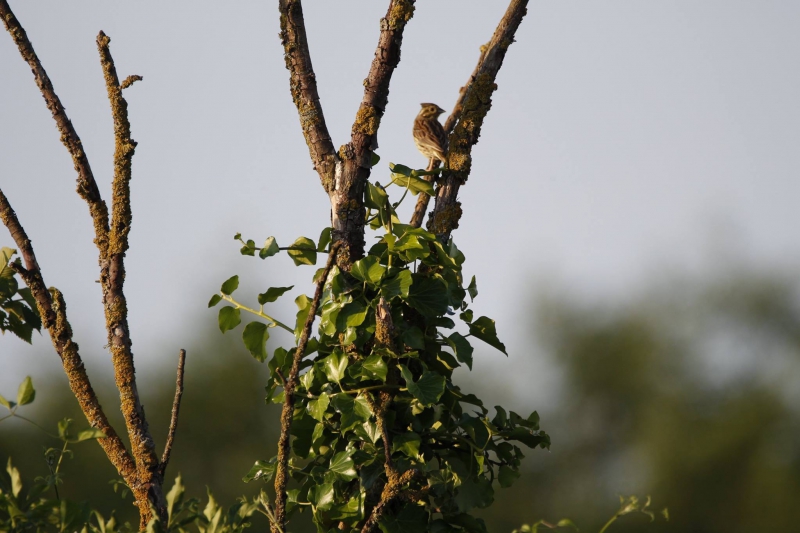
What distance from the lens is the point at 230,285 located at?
115 inches

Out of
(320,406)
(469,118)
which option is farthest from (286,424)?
(469,118)

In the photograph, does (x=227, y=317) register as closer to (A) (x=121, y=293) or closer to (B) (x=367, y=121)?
(A) (x=121, y=293)

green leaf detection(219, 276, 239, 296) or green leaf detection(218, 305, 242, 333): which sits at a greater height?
green leaf detection(219, 276, 239, 296)

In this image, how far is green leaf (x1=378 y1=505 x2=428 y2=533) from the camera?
8.21 ft

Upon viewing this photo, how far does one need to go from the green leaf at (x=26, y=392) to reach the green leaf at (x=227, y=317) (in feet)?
3.59

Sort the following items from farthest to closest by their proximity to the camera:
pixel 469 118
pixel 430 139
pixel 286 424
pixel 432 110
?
1. pixel 432 110
2. pixel 430 139
3. pixel 469 118
4. pixel 286 424

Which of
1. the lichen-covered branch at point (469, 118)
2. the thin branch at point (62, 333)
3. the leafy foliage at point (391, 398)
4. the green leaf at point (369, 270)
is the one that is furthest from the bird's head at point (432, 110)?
the thin branch at point (62, 333)

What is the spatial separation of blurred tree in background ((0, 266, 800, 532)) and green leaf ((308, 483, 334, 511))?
7291 millimetres

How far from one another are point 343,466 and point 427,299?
60cm

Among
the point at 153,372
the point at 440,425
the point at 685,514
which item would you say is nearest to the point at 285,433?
the point at 440,425

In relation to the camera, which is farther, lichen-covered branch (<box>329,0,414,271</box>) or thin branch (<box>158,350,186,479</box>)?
lichen-covered branch (<box>329,0,414,271</box>)

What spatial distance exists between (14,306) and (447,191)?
1.59 m

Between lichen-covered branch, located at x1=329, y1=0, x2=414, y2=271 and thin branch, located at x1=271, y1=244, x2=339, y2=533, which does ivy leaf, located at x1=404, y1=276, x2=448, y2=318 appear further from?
thin branch, located at x1=271, y1=244, x2=339, y2=533

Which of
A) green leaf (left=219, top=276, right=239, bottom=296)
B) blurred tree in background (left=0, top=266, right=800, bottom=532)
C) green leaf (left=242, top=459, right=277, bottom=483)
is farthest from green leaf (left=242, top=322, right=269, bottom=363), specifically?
blurred tree in background (left=0, top=266, right=800, bottom=532)
